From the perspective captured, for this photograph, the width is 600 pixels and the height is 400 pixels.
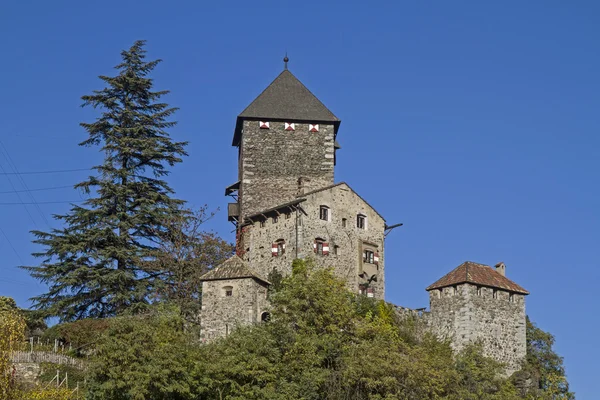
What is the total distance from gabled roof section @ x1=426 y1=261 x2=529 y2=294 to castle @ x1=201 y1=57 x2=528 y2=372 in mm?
74

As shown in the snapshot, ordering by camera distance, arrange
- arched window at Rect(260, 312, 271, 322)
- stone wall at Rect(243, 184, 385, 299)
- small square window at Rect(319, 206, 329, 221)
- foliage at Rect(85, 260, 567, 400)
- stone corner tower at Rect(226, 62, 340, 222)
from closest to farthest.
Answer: foliage at Rect(85, 260, 567, 400), arched window at Rect(260, 312, 271, 322), stone wall at Rect(243, 184, 385, 299), small square window at Rect(319, 206, 329, 221), stone corner tower at Rect(226, 62, 340, 222)

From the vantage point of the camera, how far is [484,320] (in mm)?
58656

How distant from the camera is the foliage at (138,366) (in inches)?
1716

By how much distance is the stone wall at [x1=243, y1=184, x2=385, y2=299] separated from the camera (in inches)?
2388

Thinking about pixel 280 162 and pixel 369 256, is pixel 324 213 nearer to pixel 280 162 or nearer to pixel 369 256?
pixel 369 256

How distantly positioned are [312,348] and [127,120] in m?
21.8

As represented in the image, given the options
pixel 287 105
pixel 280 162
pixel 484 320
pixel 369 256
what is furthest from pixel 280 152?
pixel 484 320

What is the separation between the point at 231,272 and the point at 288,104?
1431cm

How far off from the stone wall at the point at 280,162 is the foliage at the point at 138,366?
19.3 meters

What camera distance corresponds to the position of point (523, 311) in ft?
197

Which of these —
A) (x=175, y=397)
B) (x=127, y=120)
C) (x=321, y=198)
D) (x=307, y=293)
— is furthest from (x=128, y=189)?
(x=175, y=397)

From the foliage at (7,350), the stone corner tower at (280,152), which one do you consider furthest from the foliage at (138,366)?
the stone corner tower at (280,152)

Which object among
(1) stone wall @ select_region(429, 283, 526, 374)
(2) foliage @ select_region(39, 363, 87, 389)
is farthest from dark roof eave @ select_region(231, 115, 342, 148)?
(2) foliage @ select_region(39, 363, 87, 389)

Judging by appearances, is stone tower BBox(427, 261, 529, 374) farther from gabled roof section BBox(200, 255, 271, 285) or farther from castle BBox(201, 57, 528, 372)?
gabled roof section BBox(200, 255, 271, 285)
